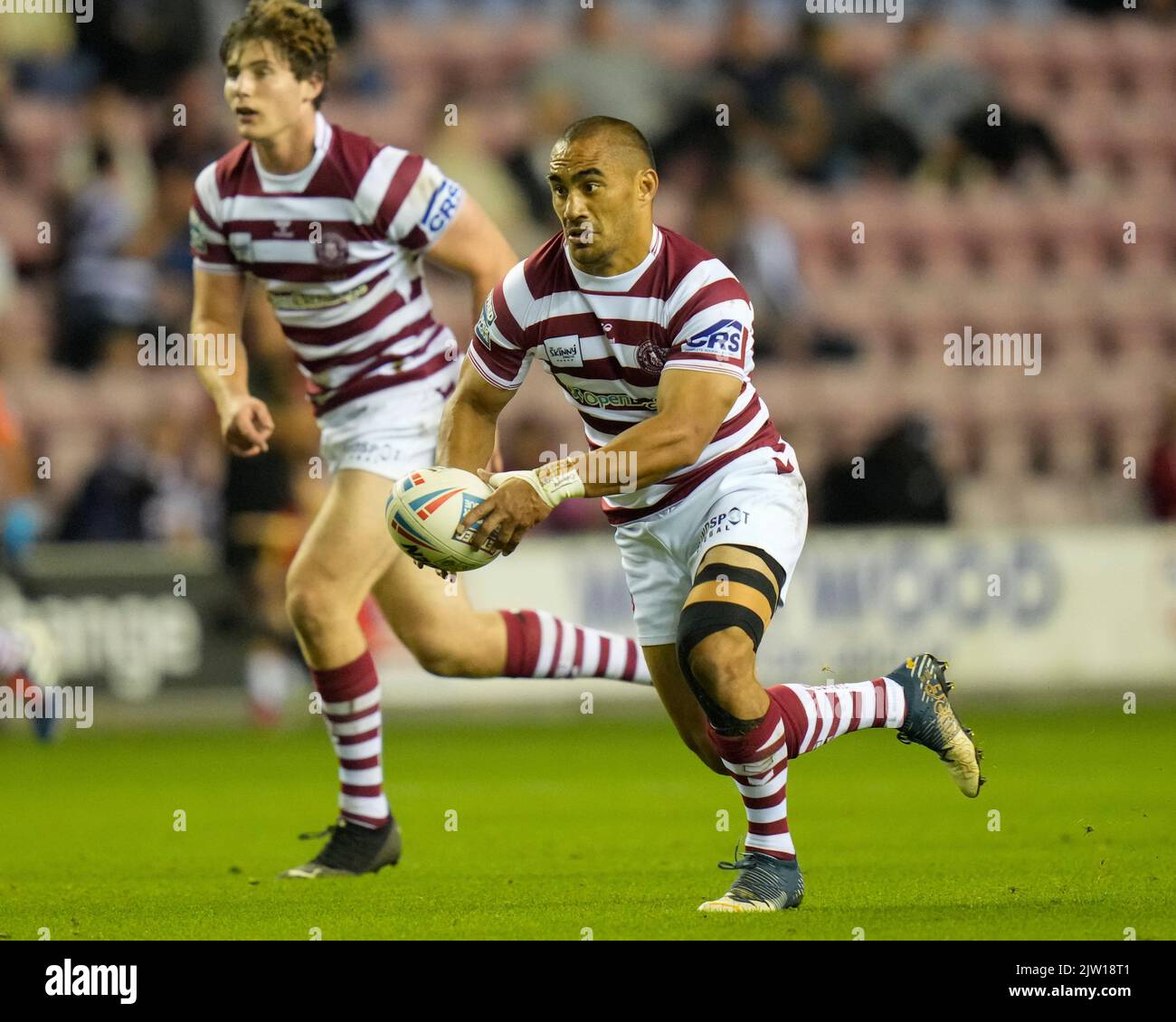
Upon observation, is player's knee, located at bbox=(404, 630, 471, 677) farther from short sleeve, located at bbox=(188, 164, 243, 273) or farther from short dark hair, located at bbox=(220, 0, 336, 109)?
short dark hair, located at bbox=(220, 0, 336, 109)

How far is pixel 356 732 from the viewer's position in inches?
271

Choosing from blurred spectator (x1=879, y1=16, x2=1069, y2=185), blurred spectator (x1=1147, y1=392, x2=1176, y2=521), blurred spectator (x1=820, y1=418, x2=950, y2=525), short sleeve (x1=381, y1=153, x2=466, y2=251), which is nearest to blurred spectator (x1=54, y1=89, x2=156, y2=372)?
blurred spectator (x1=820, y1=418, x2=950, y2=525)

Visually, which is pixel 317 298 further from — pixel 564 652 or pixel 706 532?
pixel 706 532

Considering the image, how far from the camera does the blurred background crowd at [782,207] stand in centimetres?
1552

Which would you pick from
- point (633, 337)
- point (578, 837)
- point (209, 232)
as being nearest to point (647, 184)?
point (633, 337)

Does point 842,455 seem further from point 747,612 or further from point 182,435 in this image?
point 747,612

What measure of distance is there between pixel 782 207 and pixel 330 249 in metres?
11.1

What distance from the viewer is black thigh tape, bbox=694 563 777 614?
555 cm

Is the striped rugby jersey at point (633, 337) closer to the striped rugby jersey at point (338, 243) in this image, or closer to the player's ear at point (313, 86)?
the striped rugby jersey at point (338, 243)

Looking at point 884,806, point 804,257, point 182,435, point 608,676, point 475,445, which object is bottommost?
point 884,806

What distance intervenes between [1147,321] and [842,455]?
4.44m

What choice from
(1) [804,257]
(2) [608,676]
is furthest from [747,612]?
(1) [804,257]

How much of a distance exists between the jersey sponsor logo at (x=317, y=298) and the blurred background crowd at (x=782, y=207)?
23.5 feet

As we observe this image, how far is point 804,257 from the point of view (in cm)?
1764
